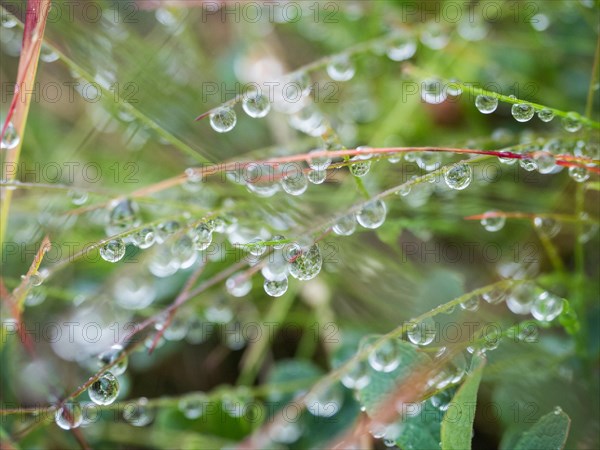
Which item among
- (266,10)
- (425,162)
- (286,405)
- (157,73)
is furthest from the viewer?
(266,10)

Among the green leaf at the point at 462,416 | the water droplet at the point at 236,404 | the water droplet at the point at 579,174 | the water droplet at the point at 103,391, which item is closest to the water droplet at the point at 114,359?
the water droplet at the point at 103,391

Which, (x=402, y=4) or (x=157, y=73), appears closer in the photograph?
(x=157, y=73)

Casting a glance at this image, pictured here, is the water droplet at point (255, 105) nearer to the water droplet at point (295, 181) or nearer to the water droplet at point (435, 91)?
the water droplet at point (295, 181)

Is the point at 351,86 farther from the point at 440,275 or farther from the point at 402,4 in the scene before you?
the point at 440,275

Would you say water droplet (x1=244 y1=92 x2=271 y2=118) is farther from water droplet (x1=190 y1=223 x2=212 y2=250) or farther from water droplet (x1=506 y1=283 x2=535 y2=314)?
water droplet (x1=506 y1=283 x2=535 y2=314)

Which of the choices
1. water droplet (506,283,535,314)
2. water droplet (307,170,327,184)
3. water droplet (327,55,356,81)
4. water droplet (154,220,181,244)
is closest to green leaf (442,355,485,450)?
water droplet (506,283,535,314)

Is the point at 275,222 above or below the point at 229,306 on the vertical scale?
above

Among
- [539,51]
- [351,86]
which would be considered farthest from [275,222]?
[539,51]
